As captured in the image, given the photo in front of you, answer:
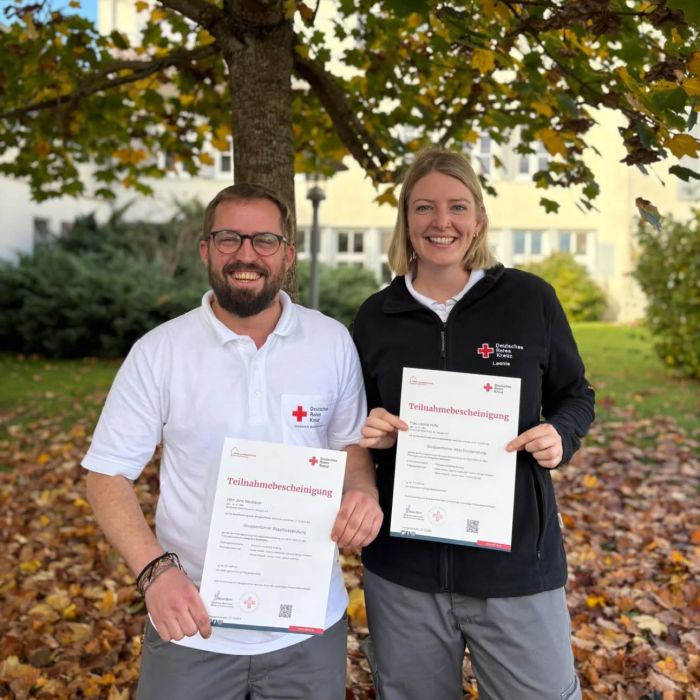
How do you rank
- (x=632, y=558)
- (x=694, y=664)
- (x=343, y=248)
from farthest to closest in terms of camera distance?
(x=343, y=248) < (x=632, y=558) < (x=694, y=664)

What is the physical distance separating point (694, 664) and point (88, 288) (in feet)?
48.3

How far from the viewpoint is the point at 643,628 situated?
409 centimetres

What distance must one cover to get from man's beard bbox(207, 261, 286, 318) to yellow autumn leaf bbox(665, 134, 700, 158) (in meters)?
1.40

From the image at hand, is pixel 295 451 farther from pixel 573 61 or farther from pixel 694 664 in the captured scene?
pixel 694 664

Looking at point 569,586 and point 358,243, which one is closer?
point 569,586

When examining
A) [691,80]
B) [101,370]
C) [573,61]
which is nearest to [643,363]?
[101,370]

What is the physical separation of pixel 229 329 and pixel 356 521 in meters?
0.69

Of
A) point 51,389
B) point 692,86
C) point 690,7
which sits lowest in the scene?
Result: point 51,389

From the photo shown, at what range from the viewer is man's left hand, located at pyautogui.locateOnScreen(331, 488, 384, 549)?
2076 mm

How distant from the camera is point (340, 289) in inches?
718

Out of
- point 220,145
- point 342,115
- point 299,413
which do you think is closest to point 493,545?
point 299,413

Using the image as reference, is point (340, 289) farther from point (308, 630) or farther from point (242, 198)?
point (308, 630)

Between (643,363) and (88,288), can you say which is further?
(88,288)

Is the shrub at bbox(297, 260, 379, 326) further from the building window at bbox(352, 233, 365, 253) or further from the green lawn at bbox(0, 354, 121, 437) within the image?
the building window at bbox(352, 233, 365, 253)
